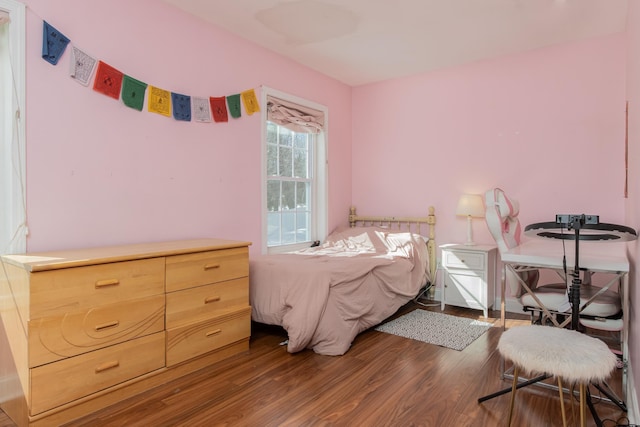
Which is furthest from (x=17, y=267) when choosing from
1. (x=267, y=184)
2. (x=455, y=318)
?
(x=455, y=318)

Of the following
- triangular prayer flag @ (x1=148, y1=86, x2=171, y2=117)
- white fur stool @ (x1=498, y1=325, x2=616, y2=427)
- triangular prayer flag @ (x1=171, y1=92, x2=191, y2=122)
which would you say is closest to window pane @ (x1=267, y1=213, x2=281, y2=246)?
triangular prayer flag @ (x1=171, y1=92, x2=191, y2=122)

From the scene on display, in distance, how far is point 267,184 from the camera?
3822 millimetres

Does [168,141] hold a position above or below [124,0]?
below

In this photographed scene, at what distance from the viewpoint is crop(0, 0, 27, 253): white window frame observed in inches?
83.4

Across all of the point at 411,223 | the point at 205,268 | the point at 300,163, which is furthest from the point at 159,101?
the point at 411,223

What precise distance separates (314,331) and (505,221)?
1.47 meters

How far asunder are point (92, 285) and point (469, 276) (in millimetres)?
3098

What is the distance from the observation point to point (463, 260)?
3.73m

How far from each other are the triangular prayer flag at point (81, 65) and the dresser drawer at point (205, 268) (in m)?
1.23

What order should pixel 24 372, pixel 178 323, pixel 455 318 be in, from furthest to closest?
1. pixel 455 318
2. pixel 178 323
3. pixel 24 372

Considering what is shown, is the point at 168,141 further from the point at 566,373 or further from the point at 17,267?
the point at 566,373

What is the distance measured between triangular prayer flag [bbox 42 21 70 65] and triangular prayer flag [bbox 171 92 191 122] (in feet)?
2.45

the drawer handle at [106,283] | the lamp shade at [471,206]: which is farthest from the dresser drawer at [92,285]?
the lamp shade at [471,206]

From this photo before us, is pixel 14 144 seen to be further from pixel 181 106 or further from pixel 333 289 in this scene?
pixel 333 289
